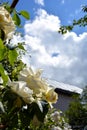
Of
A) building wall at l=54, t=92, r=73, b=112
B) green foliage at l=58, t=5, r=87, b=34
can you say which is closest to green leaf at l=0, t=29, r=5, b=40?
green foliage at l=58, t=5, r=87, b=34

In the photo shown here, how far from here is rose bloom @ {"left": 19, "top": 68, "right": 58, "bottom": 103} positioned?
76.2 inches

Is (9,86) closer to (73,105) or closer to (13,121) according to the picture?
(13,121)

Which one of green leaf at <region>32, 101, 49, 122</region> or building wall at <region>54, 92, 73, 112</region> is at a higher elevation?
building wall at <region>54, 92, 73, 112</region>

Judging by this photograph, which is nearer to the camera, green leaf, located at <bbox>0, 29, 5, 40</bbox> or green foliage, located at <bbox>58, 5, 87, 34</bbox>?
green leaf, located at <bbox>0, 29, 5, 40</bbox>

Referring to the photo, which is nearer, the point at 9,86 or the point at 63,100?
the point at 9,86

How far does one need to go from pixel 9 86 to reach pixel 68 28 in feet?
53.7

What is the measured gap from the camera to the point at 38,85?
1.94m

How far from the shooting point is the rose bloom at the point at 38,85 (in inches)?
76.2

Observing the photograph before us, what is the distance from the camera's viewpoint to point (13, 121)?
1.88m

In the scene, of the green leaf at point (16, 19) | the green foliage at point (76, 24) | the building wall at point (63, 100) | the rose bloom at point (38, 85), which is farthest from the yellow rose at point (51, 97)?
the building wall at point (63, 100)

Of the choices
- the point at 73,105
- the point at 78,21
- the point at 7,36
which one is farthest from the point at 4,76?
the point at 73,105

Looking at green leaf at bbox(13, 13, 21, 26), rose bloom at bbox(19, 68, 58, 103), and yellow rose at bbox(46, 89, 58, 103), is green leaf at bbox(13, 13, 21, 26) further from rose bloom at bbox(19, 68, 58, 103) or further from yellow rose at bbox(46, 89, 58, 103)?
yellow rose at bbox(46, 89, 58, 103)

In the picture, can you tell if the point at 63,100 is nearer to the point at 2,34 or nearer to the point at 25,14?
the point at 25,14

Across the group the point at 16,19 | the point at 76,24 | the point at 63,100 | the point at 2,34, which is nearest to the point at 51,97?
the point at 2,34
